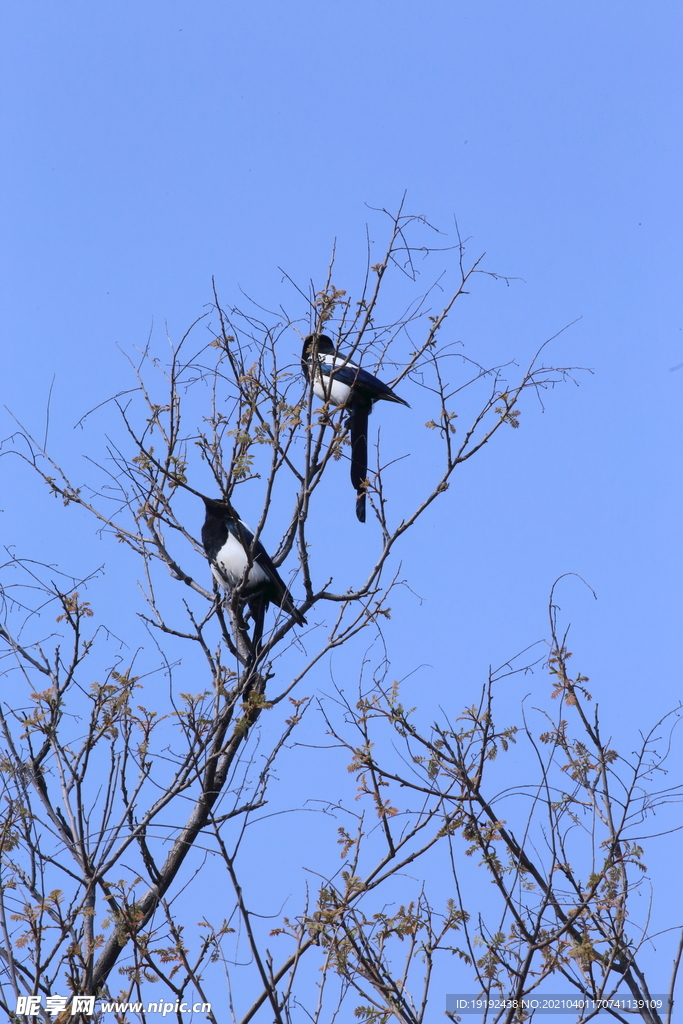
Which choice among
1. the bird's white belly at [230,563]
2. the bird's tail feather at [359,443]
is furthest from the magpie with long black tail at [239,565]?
the bird's tail feather at [359,443]

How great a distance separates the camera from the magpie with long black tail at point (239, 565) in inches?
157

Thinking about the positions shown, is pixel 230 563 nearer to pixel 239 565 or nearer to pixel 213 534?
pixel 239 565

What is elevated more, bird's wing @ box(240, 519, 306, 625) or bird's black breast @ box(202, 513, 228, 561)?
bird's black breast @ box(202, 513, 228, 561)

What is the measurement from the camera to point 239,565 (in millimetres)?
4305

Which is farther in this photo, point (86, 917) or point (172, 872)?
point (172, 872)

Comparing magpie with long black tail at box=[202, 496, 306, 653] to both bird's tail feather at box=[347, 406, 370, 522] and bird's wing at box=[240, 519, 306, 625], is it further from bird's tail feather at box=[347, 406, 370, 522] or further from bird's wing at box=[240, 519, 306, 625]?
bird's tail feather at box=[347, 406, 370, 522]

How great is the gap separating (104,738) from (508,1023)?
1127mm

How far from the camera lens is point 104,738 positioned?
2.51 metres

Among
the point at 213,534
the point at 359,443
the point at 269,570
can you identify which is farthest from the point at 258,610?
the point at 359,443

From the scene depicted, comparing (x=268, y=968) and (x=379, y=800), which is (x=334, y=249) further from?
(x=268, y=968)

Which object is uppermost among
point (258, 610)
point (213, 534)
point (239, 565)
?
point (213, 534)

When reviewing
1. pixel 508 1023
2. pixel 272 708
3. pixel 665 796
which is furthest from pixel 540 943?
pixel 272 708

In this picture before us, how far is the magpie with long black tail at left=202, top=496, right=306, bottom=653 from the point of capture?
13.1 feet

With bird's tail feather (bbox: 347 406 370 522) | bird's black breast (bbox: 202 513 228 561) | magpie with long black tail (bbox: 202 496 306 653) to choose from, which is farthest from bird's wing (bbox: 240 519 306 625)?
bird's tail feather (bbox: 347 406 370 522)
